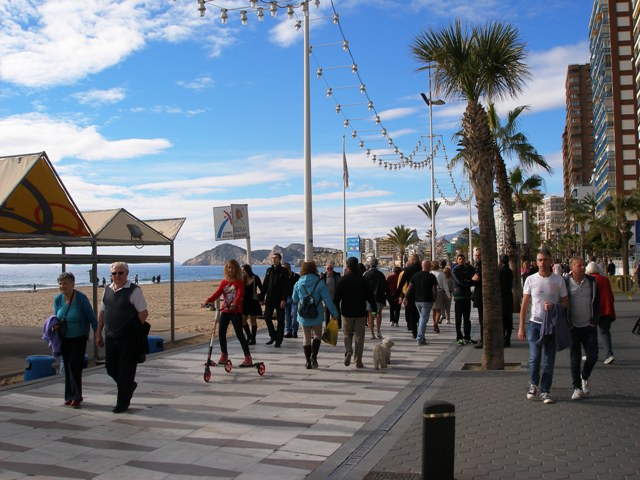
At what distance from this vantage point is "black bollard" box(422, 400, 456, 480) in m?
4.79

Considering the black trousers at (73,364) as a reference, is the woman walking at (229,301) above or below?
above

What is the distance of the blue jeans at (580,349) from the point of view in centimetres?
798

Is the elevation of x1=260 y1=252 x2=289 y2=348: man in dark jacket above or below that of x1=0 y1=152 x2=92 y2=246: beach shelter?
below

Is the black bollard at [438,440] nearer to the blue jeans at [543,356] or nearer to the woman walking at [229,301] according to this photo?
the blue jeans at [543,356]

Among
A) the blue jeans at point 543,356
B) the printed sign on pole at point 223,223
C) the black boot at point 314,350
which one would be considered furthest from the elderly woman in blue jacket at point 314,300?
the printed sign on pole at point 223,223

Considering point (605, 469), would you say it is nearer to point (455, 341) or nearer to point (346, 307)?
point (346, 307)

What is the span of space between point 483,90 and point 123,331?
6941 millimetres

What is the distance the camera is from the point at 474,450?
234 inches

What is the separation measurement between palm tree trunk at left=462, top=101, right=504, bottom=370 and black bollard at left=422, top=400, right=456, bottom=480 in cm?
579

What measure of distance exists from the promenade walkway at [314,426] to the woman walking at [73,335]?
0.28 meters

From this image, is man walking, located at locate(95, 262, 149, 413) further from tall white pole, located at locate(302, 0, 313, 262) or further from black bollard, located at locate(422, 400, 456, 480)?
tall white pole, located at locate(302, 0, 313, 262)

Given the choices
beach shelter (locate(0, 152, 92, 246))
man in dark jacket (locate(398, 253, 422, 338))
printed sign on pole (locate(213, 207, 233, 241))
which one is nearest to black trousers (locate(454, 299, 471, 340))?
man in dark jacket (locate(398, 253, 422, 338))

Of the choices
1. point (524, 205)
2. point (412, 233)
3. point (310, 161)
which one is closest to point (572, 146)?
point (412, 233)

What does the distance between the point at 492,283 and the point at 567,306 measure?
7.81ft
